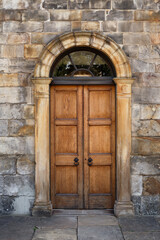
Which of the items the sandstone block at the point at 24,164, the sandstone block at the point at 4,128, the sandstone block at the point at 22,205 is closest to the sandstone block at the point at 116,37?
the sandstone block at the point at 4,128

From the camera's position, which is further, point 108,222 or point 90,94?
point 90,94

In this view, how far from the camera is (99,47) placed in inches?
199

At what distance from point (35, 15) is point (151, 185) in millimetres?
3992

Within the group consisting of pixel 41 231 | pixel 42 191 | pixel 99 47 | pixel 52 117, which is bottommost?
pixel 41 231

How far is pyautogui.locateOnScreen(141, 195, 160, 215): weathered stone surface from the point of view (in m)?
5.09

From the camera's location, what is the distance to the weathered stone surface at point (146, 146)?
5.13 m

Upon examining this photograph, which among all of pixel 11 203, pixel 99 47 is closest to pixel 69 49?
pixel 99 47

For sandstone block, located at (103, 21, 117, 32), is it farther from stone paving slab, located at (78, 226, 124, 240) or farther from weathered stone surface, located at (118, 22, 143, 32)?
stone paving slab, located at (78, 226, 124, 240)

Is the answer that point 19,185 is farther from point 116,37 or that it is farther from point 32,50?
point 116,37

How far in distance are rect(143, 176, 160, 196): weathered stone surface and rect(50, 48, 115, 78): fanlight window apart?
2.20m

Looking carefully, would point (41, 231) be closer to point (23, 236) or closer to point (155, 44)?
point (23, 236)

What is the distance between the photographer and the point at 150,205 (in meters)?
5.10

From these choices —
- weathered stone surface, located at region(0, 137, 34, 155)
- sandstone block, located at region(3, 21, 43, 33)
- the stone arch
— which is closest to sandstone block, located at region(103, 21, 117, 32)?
the stone arch

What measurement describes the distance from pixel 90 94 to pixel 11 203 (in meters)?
2.66
